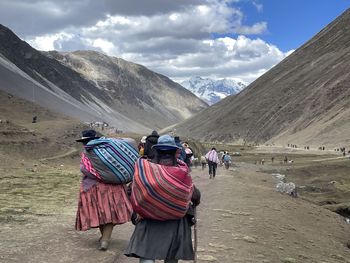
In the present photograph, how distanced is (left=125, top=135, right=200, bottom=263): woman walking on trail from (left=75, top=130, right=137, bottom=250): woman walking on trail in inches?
101

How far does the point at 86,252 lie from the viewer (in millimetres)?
9367


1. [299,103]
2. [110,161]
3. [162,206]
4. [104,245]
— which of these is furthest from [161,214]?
[299,103]

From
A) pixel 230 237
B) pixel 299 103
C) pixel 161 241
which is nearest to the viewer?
pixel 161 241

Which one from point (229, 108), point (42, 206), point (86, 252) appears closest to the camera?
point (86, 252)

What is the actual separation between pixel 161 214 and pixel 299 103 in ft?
421

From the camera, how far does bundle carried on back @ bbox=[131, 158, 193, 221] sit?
264 inches

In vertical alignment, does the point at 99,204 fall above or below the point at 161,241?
above

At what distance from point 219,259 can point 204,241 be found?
4.84 feet

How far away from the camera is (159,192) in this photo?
22.1ft

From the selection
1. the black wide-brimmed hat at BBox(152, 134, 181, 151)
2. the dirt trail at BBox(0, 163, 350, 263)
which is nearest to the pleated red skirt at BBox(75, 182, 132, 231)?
the dirt trail at BBox(0, 163, 350, 263)

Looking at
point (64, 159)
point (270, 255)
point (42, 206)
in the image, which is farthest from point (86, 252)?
point (64, 159)

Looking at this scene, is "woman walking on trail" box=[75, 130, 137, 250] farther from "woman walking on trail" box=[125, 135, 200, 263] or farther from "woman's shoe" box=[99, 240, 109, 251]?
"woman walking on trail" box=[125, 135, 200, 263]

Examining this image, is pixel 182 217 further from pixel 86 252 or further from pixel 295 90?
pixel 295 90

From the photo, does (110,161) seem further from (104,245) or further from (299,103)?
(299,103)
